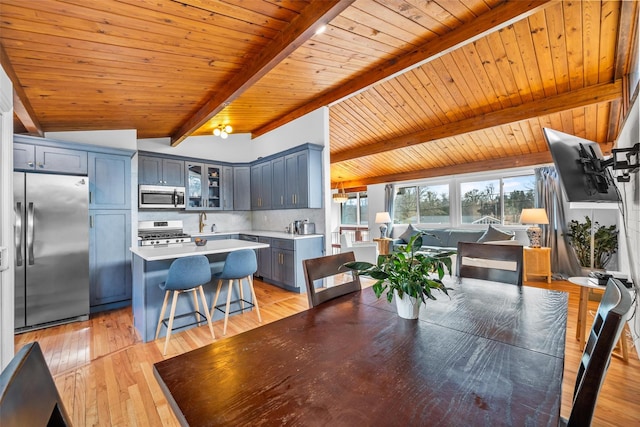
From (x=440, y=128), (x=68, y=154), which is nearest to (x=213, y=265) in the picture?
(x=68, y=154)

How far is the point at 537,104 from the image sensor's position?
416 centimetres

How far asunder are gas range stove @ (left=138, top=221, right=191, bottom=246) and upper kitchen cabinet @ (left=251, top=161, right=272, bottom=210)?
1461mm

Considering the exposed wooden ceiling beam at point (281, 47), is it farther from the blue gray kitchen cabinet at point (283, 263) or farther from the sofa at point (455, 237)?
the sofa at point (455, 237)

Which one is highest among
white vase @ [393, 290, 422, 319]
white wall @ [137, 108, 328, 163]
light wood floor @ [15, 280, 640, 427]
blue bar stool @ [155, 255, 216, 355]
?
white wall @ [137, 108, 328, 163]

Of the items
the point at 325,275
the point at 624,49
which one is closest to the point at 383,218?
the point at 624,49

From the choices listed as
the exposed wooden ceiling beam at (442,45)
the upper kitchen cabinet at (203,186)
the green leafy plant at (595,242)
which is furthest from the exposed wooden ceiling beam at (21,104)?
the green leafy plant at (595,242)

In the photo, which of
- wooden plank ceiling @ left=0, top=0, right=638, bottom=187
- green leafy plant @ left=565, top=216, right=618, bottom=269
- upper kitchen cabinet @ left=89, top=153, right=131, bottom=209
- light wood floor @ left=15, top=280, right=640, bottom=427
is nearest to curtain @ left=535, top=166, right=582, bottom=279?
green leafy plant @ left=565, top=216, right=618, bottom=269

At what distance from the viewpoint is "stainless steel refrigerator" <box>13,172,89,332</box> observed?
2826mm

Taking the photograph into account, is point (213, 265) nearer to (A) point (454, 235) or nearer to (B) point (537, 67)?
(B) point (537, 67)

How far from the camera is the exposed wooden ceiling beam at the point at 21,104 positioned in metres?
2.10

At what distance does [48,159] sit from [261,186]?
120 inches

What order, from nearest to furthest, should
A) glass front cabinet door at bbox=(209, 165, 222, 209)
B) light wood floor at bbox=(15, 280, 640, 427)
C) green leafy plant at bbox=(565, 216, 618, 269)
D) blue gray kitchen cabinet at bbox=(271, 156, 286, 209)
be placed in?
light wood floor at bbox=(15, 280, 640, 427)
green leafy plant at bbox=(565, 216, 618, 269)
blue gray kitchen cabinet at bbox=(271, 156, 286, 209)
glass front cabinet door at bbox=(209, 165, 222, 209)

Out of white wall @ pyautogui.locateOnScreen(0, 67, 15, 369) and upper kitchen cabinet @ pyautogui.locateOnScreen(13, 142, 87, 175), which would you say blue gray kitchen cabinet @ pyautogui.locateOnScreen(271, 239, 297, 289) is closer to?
upper kitchen cabinet @ pyautogui.locateOnScreen(13, 142, 87, 175)

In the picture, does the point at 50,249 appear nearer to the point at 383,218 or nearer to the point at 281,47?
the point at 281,47
